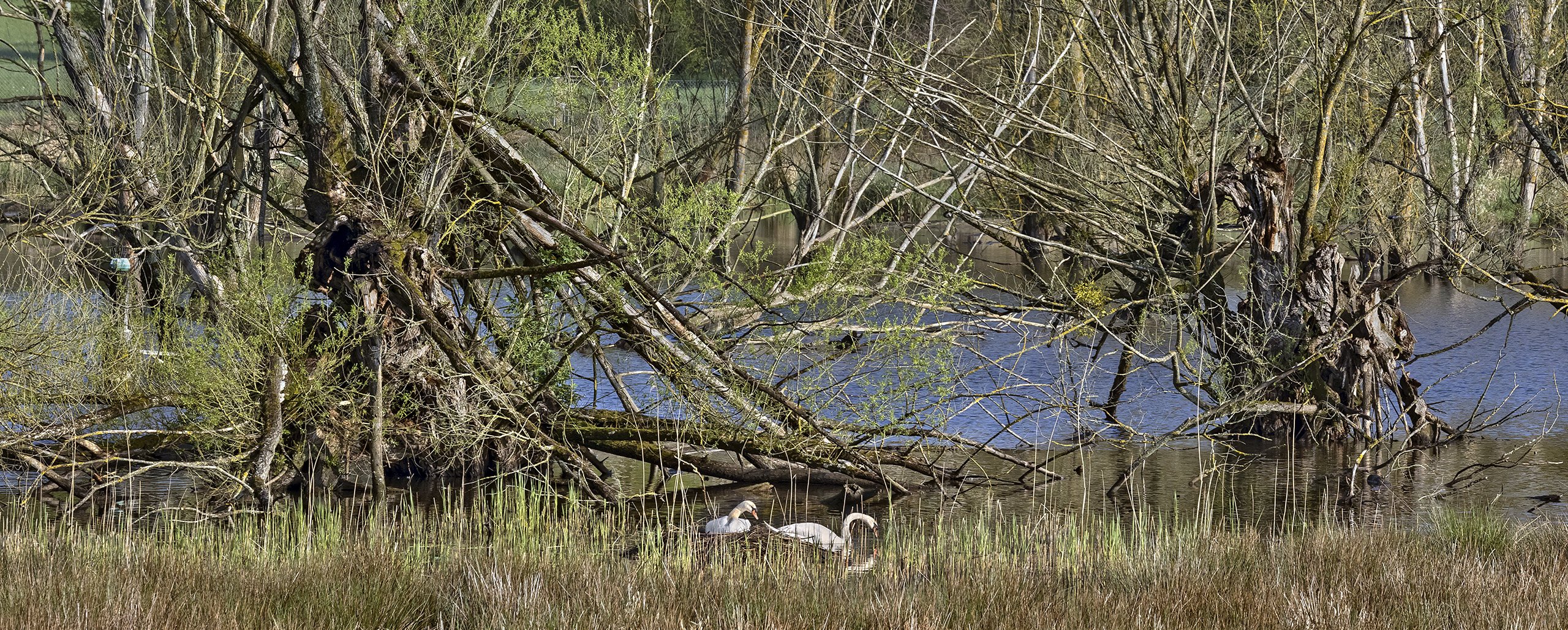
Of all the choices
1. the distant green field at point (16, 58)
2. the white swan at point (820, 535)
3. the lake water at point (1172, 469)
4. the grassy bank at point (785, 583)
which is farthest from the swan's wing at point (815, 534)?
the distant green field at point (16, 58)

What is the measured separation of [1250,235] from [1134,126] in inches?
46.7

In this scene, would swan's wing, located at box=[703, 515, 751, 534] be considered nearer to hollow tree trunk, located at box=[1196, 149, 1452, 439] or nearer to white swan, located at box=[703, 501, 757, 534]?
white swan, located at box=[703, 501, 757, 534]

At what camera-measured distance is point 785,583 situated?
4.80 m

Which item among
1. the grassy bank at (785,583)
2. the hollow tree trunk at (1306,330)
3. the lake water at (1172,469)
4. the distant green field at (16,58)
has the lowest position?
the grassy bank at (785,583)

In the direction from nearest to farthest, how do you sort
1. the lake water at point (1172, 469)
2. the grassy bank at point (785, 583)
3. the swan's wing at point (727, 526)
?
1. the grassy bank at point (785, 583)
2. the swan's wing at point (727, 526)
3. the lake water at point (1172, 469)

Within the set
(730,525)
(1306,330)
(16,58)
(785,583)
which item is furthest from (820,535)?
(16,58)

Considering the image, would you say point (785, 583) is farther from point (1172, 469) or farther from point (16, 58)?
point (16, 58)

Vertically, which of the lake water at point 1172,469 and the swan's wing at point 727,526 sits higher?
the lake water at point 1172,469

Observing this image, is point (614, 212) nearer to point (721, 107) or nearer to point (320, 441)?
point (320, 441)

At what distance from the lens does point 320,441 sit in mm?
8008

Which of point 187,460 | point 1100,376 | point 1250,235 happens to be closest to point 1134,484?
point 1250,235

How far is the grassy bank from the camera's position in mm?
4273

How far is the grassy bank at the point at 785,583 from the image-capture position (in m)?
4.27

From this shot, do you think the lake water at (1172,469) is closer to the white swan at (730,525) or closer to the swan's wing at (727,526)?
the white swan at (730,525)
